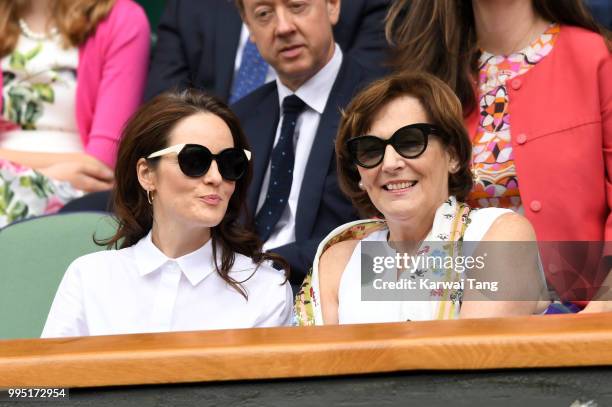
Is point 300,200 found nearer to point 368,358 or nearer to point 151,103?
point 151,103

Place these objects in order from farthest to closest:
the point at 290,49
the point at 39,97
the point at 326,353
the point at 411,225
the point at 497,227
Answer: the point at 39,97, the point at 290,49, the point at 411,225, the point at 497,227, the point at 326,353

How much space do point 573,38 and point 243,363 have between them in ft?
5.16

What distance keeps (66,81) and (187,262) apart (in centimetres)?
142

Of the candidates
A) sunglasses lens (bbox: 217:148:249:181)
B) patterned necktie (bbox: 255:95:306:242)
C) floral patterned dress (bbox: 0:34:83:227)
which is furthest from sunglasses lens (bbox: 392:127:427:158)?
floral patterned dress (bbox: 0:34:83:227)

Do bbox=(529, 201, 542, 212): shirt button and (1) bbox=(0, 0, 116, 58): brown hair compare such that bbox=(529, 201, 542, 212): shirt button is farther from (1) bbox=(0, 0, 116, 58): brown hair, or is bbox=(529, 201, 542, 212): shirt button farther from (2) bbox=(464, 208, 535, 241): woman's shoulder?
(1) bbox=(0, 0, 116, 58): brown hair

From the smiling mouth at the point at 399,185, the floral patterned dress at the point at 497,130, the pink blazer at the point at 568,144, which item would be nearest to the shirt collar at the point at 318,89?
the floral patterned dress at the point at 497,130

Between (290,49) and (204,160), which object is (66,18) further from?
(204,160)

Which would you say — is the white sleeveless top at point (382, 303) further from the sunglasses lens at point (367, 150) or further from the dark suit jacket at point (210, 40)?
the dark suit jacket at point (210, 40)

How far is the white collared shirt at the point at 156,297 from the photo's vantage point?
8.18 feet

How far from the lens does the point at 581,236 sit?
2.84m

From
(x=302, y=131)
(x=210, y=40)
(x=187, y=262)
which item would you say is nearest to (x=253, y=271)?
(x=187, y=262)

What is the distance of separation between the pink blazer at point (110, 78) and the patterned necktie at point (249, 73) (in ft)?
1.31

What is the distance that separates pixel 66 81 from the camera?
374cm

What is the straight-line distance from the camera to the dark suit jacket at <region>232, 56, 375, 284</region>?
288 centimetres
